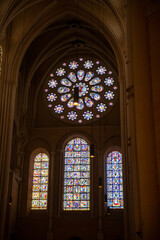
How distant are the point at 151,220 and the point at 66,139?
47.3ft

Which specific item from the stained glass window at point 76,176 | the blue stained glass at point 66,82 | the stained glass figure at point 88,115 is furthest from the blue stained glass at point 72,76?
the stained glass window at point 76,176

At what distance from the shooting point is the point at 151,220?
676cm

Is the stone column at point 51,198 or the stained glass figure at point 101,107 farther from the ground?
the stained glass figure at point 101,107

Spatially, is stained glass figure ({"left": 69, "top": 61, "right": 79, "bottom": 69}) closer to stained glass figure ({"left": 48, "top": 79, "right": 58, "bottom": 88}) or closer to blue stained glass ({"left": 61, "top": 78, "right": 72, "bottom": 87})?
blue stained glass ({"left": 61, "top": 78, "right": 72, "bottom": 87})

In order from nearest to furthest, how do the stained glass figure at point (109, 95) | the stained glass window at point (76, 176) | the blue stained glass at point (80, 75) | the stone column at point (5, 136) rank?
the stone column at point (5, 136) < the stained glass window at point (76, 176) < the stained glass figure at point (109, 95) < the blue stained glass at point (80, 75)

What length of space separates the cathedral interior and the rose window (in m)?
0.06

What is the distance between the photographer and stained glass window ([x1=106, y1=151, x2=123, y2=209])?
19.8 m

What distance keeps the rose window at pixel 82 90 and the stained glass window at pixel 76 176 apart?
1.61m

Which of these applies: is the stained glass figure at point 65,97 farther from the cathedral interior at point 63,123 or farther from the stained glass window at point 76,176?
the stained glass window at point 76,176

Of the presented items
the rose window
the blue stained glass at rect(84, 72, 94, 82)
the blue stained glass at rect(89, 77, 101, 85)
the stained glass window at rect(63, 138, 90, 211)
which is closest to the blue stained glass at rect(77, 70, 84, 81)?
the rose window

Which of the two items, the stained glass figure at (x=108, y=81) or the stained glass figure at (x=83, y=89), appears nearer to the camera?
the stained glass figure at (x=108, y=81)

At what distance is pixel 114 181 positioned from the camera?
20.1 m

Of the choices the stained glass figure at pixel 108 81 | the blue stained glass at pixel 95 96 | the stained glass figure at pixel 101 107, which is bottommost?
the stained glass figure at pixel 101 107

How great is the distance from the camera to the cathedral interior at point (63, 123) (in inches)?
645
